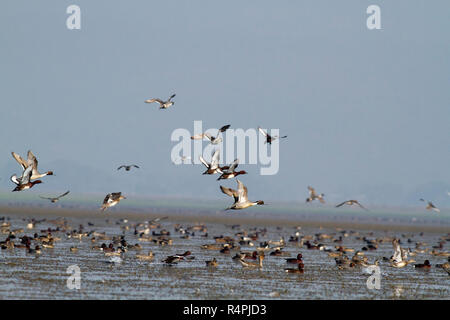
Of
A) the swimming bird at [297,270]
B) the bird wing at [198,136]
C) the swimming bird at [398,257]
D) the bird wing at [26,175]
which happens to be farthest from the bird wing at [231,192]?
the swimming bird at [398,257]

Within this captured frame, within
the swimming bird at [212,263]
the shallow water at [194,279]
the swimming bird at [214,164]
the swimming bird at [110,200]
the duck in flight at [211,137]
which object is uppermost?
the duck in flight at [211,137]

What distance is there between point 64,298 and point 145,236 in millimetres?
Answer: 24191

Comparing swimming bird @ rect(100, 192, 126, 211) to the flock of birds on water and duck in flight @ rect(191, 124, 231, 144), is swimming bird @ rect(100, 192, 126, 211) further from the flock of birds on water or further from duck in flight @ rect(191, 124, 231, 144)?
duck in flight @ rect(191, 124, 231, 144)

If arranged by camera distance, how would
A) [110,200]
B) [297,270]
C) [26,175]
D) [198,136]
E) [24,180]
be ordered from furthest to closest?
[297,270]
[198,136]
[110,200]
[24,180]
[26,175]

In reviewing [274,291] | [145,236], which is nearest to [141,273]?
[274,291]

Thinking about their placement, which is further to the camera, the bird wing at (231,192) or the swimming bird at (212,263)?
the swimming bird at (212,263)

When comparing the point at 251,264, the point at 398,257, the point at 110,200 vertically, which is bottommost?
the point at 251,264

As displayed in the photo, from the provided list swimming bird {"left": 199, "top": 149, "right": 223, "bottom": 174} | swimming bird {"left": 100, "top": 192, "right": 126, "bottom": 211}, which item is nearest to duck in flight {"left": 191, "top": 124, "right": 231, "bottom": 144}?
swimming bird {"left": 199, "top": 149, "right": 223, "bottom": 174}

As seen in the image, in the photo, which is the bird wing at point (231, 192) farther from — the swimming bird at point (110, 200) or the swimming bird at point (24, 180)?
the swimming bird at point (24, 180)

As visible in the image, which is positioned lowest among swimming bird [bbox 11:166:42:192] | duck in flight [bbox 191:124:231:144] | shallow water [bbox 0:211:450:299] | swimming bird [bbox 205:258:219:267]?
shallow water [bbox 0:211:450:299]

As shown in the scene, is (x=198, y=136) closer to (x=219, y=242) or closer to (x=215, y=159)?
(x=215, y=159)

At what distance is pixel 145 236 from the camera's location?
4841 cm

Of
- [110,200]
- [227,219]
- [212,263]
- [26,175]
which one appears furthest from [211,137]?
[227,219]
